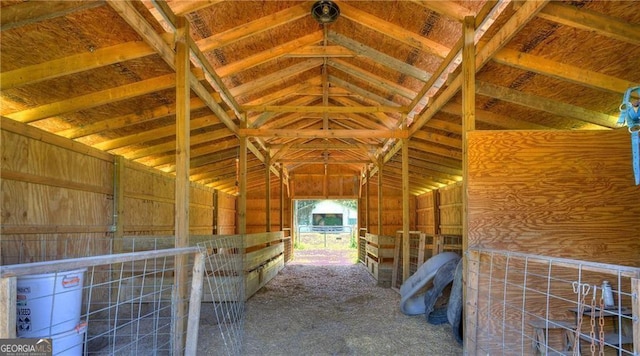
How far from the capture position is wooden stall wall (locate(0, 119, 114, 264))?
11.3ft

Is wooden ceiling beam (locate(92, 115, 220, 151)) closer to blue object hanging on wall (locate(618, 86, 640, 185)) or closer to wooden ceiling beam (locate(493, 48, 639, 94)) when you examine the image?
wooden ceiling beam (locate(493, 48, 639, 94))

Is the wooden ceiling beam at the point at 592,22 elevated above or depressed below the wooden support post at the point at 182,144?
above

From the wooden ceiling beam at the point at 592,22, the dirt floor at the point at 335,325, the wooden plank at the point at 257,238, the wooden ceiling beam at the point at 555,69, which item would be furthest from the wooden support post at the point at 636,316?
the wooden plank at the point at 257,238

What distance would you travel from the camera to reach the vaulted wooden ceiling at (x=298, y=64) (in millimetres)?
3209

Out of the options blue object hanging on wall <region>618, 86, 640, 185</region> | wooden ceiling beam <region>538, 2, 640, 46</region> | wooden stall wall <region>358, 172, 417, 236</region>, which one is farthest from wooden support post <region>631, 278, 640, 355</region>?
wooden stall wall <region>358, 172, 417, 236</region>

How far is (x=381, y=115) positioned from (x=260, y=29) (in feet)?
12.8

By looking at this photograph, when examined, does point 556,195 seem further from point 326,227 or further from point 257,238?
point 326,227

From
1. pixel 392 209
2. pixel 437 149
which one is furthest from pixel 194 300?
pixel 392 209

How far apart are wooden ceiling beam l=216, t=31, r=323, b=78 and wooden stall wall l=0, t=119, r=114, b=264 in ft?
6.01

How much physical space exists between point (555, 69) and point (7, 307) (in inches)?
161

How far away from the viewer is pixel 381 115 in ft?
26.3

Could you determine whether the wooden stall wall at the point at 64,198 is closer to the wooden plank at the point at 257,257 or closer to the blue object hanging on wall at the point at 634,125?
the wooden plank at the point at 257,257

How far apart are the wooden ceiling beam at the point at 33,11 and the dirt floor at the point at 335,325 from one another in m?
3.09

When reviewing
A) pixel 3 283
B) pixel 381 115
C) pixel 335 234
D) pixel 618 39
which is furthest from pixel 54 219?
pixel 335 234
